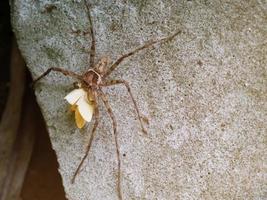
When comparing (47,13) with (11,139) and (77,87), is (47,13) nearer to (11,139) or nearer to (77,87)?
(77,87)

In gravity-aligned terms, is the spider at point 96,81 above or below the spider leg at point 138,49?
below

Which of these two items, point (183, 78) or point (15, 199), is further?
point (15, 199)

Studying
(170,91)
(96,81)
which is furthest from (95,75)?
(170,91)

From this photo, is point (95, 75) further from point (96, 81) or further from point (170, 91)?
point (170, 91)

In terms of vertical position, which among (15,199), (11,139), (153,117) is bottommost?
(15,199)

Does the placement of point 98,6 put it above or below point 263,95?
above

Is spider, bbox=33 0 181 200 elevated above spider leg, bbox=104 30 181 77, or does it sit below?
below

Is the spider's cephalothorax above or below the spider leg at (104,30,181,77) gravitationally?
below

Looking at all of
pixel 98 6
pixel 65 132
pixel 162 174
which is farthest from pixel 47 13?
pixel 162 174
